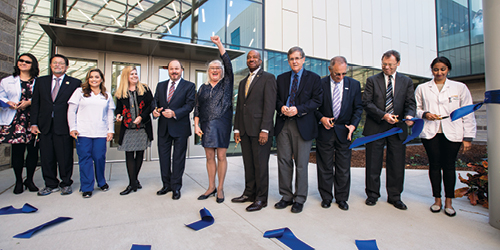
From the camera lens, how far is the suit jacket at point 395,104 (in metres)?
A: 3.12

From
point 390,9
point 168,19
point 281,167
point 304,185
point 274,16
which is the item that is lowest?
point 304,185

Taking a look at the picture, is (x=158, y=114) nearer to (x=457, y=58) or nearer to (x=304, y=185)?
(x=304, y=185)

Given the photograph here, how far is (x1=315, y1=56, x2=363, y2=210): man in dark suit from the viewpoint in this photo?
10.1 ft

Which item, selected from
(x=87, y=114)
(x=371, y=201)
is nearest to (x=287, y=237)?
(x=371, y=201)

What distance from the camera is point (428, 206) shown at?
3074mm

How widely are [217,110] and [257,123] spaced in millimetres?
583

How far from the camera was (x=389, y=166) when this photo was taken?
3199mm

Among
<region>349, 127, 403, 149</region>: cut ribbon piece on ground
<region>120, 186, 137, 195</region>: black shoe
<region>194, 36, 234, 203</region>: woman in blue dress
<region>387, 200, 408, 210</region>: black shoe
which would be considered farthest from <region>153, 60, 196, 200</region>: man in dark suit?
<region>387, 200, 408, 210</region>: black shoe

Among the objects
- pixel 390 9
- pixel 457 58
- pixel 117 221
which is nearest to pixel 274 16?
pixel 390 9

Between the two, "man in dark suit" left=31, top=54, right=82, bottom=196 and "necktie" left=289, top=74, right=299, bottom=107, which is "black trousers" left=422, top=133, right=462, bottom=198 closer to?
"necktie" left=289, top=74, right=299, bottom=107

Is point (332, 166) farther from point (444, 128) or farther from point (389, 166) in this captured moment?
point (444, 128)

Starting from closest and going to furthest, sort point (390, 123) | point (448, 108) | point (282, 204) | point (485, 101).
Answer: point (485, 101) < point (448, 108) < point (282, 204) < point (390, 123)

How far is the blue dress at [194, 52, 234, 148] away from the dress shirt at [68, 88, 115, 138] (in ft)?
4.74

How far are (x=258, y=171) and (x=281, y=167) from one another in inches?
11.0
